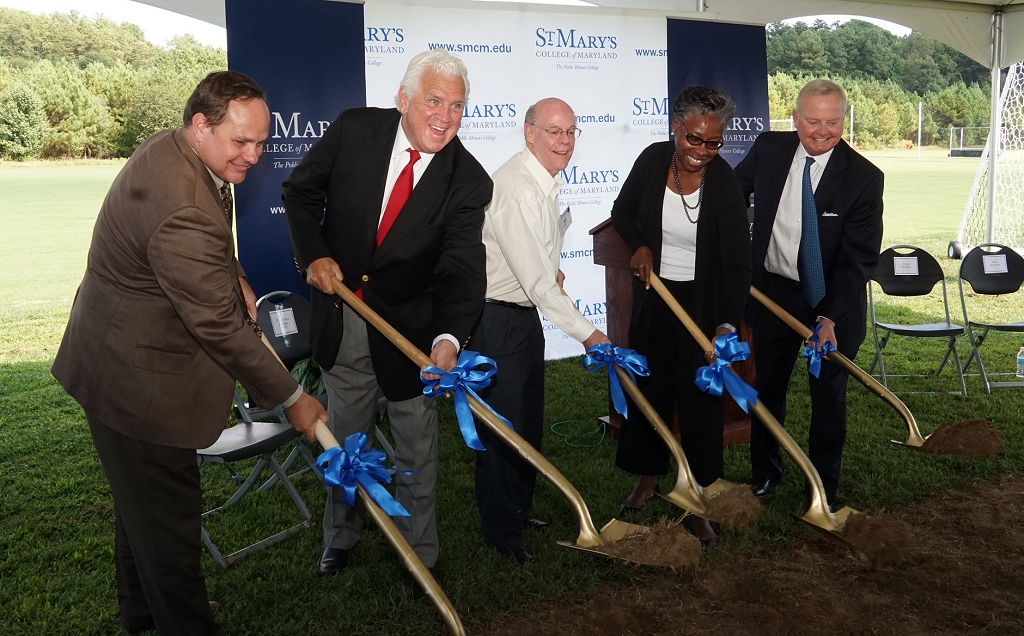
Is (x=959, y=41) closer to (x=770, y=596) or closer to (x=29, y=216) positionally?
(x=770, y=596)

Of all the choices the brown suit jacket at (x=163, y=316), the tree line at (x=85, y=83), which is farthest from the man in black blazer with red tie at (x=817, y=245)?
the tree line at (x=85, y=83)

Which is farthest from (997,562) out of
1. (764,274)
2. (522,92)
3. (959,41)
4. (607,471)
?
(959,41)

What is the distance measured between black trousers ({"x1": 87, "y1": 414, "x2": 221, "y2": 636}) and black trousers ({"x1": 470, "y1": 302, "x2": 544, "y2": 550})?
133cm

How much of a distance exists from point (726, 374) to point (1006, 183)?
11.2 meters

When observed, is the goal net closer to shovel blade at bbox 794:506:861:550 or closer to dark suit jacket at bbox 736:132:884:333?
dark suit jacket at bbox 736:132:884:333

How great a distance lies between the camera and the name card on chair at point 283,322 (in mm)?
4906

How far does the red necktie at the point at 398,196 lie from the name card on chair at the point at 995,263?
593 cm

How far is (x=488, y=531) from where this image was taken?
3951mm

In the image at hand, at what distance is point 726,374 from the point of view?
3.62 metres

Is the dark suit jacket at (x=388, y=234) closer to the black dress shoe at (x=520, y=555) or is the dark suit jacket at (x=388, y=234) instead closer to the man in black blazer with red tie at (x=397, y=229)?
the man in black blazer with red tie at (x=397, y=229)

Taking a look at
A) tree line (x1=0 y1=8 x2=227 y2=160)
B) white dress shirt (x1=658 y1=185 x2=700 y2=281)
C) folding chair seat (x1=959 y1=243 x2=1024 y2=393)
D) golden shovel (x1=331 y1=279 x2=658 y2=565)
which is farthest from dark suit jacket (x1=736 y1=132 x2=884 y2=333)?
tree line (x1=0 y1=8 x2=227 y2=160)

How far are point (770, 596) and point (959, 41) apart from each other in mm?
8528

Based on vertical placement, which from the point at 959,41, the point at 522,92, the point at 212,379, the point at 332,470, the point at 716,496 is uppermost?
the point at 959,41

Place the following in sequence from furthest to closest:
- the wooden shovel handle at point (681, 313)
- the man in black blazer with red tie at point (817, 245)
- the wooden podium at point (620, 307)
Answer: the wooden podium at point (620, 307), the man in black blazer with red tie at point (817, 245), the wooden shovel handle at point (681, 313)
